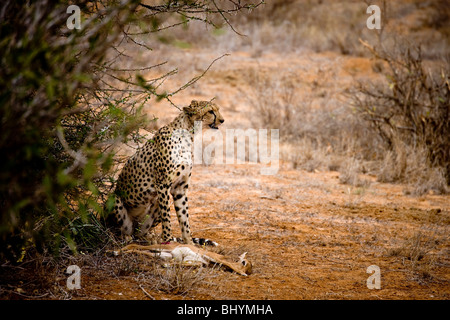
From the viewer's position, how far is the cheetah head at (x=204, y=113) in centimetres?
422

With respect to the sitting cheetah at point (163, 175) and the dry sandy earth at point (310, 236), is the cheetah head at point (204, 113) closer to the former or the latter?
the sitting cheetah at point (163, 175)

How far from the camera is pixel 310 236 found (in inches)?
201

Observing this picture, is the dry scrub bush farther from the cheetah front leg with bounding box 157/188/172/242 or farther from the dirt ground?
the cheetah front leg with bounding box 157/188/172/242

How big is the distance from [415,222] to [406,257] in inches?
58.5

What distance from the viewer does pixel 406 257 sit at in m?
4.49

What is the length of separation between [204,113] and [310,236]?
6.01ft

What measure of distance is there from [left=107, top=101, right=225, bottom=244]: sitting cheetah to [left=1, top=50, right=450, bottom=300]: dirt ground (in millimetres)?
561

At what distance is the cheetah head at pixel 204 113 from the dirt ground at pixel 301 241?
111 cm

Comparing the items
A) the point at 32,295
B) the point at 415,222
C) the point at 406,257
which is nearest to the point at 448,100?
the point at 415,222
